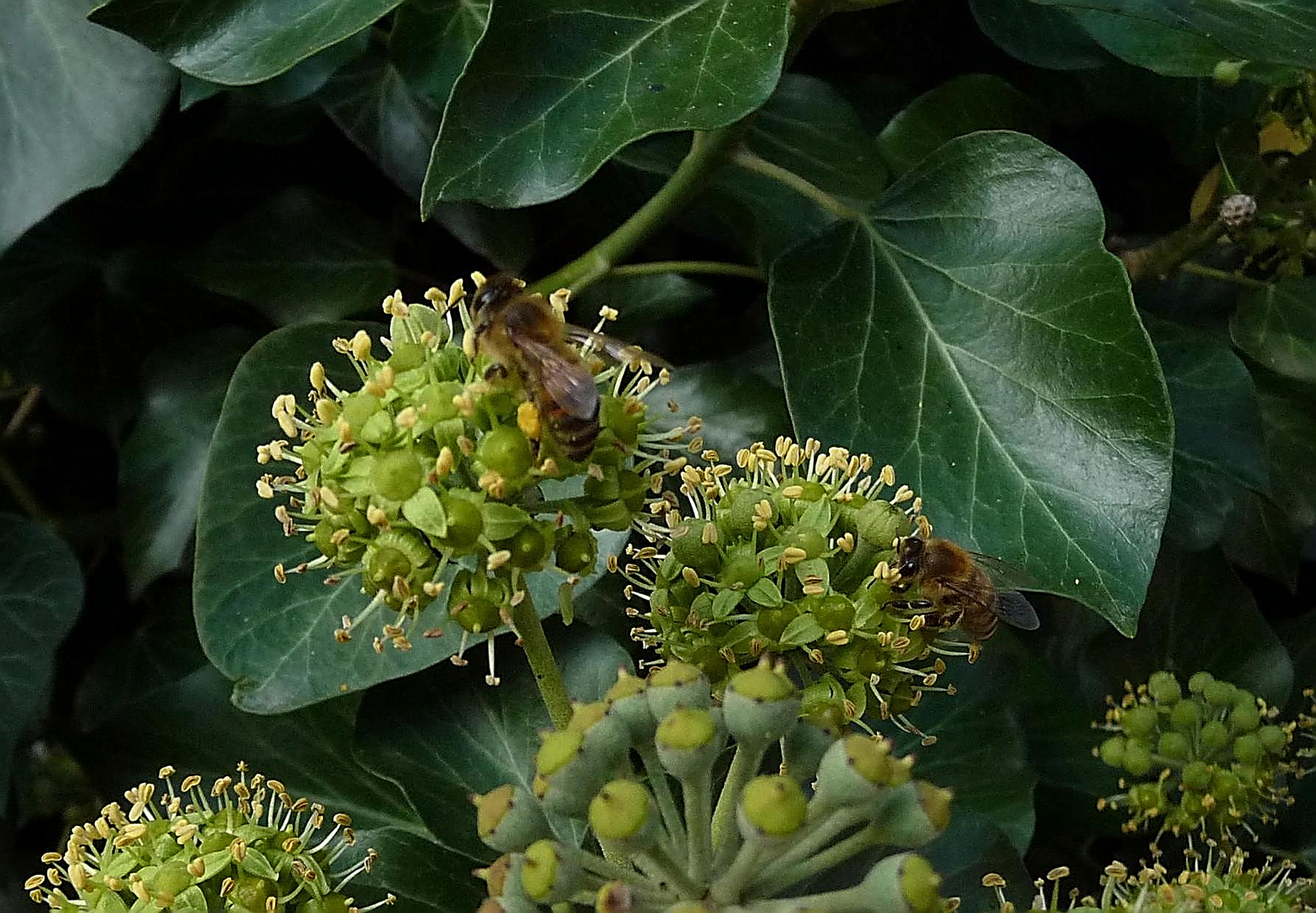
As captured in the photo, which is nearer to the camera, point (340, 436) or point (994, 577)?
point (340, 436)

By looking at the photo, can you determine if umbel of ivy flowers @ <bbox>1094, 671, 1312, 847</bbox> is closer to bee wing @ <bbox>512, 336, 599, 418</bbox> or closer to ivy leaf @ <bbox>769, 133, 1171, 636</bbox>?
ivy leaf @ <bbox>769, 133, 1171, 636</bbox>

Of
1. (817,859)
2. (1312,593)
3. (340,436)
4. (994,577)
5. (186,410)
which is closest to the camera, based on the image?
(817,859)

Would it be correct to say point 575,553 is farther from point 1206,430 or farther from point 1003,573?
point 1206,430

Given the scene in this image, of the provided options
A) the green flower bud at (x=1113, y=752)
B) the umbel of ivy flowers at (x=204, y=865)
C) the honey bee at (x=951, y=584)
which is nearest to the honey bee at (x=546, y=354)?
the honey bee at (x=951, y=584)

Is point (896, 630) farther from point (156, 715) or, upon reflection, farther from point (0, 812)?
point (0, 812)

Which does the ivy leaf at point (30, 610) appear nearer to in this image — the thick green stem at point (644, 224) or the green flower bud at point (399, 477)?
the thick green stem at point (644, 224)

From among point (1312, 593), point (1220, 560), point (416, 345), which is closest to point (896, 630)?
point (416, 345)

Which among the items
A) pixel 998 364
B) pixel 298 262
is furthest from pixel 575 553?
pixel 298 262
